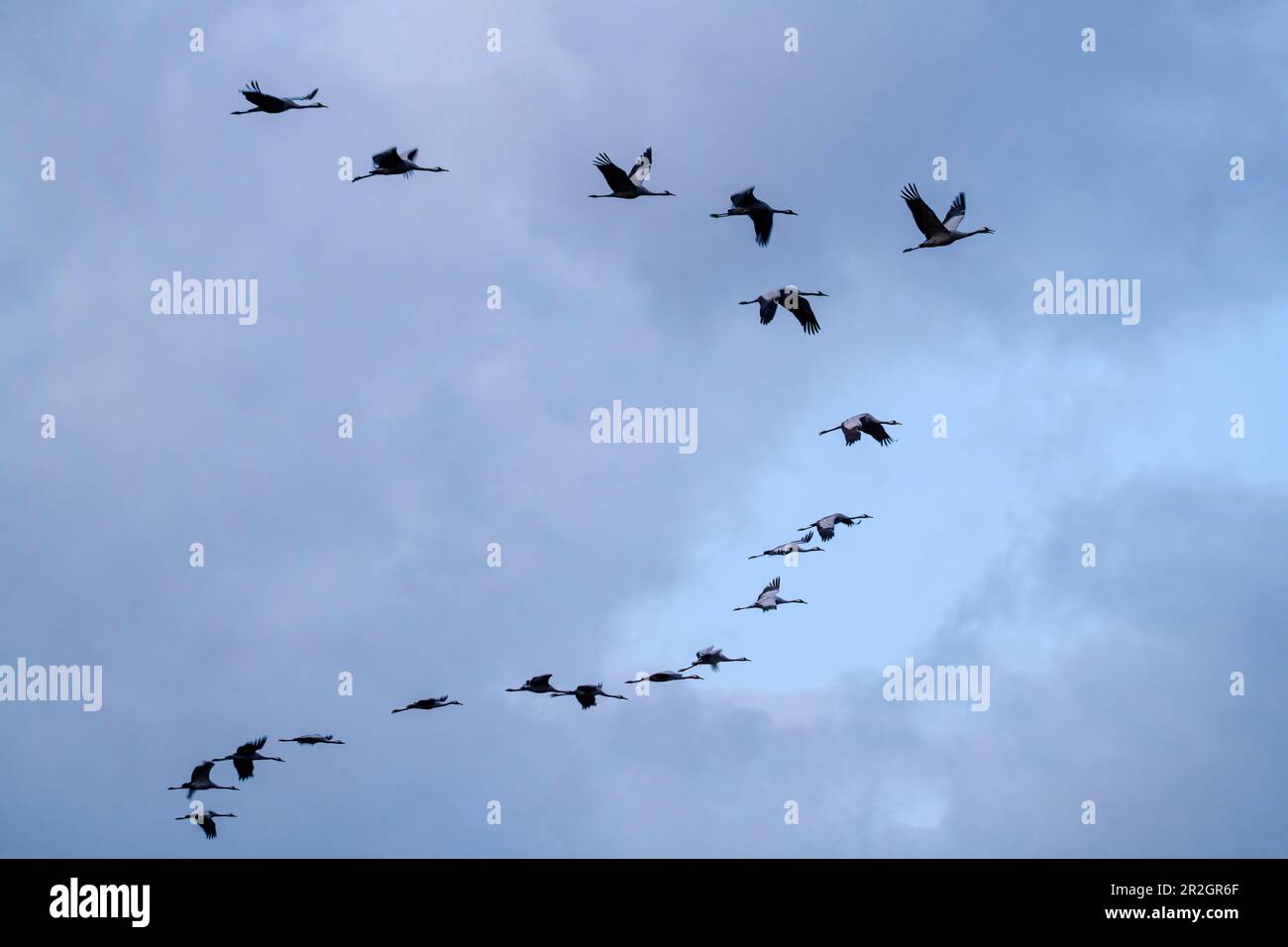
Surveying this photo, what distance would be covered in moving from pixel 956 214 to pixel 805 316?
4.94 m

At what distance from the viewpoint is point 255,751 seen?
5606cm

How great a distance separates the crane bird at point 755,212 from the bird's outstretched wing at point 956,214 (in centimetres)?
478

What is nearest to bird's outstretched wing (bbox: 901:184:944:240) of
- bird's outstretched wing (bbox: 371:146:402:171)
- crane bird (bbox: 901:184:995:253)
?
crane bird (bbox: 901:184:995:253)

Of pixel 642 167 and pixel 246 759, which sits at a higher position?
pixel 642 167

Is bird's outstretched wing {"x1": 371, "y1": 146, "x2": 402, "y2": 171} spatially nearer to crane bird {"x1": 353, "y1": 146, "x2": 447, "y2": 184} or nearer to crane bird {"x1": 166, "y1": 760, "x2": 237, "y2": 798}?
crane bird {"x1": 353, "y1": 146, "x2": 447, "y2": 184}

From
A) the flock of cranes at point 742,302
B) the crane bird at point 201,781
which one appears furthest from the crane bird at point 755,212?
the crane bird at point 201,781

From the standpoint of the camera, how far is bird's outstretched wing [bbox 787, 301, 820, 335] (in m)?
53.2

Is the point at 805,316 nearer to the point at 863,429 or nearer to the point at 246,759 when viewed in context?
the point at 863,429

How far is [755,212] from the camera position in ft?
177

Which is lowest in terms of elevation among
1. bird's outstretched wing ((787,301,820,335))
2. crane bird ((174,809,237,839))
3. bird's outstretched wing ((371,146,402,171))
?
crane bird ((174,809,237,839))

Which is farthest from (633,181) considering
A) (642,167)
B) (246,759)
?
(246,759)

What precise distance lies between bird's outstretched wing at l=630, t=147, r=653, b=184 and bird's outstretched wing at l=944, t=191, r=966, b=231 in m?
8.58
